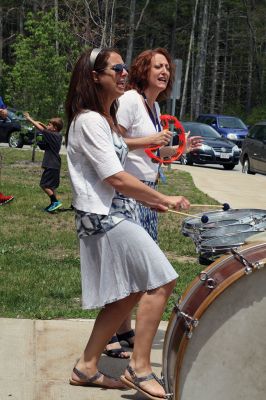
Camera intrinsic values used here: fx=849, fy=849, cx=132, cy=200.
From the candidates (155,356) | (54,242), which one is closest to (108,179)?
(155,356)

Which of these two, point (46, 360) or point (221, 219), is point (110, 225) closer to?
point (221, 219)

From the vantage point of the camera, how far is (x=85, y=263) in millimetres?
4410

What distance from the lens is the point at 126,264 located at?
14.0 ft

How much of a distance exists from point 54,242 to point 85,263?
4.68 metres

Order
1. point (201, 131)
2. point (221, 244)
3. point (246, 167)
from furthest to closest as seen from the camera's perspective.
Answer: point (201, 131)
point (246, 167)
point (221, 244)

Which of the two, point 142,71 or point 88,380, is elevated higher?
point 142,71

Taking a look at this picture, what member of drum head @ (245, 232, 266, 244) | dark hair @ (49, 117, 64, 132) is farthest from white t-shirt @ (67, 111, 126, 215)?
dark hair @ (49, 117, 64, 132)

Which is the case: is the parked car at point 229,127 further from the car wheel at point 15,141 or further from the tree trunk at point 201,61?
the tree trunk at point 201,61

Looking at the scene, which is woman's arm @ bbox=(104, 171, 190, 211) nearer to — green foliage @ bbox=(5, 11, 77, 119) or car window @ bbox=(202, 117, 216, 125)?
green foliage @ bbox=(5, 11, 77, 119)

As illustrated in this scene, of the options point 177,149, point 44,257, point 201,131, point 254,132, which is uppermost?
point 177,149

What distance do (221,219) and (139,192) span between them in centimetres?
43

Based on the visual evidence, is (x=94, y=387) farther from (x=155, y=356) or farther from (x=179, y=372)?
(x=179, y=372)

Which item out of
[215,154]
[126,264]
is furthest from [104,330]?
[215,154]

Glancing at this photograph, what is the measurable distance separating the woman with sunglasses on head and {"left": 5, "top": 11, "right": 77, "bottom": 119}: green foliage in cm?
1574
